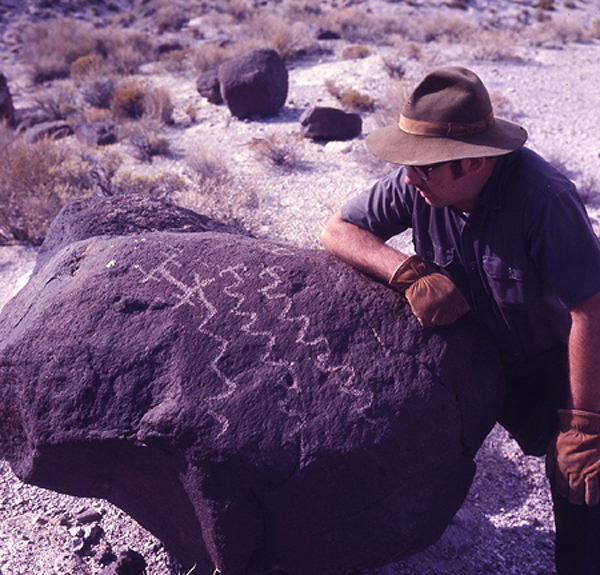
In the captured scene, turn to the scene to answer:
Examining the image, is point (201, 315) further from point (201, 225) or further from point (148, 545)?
point (201, 225)

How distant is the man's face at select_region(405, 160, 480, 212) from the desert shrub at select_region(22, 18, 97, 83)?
523 inches

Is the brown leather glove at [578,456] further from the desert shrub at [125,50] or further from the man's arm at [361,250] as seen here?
the desert shrub at [125,50]

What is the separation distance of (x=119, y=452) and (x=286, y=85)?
7.84 m

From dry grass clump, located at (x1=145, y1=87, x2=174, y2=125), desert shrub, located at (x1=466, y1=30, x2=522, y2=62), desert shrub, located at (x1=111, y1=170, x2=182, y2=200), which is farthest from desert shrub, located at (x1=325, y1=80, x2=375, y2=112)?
desert shrub, located at (x1=466, y1=30, x2=522, y2=62)

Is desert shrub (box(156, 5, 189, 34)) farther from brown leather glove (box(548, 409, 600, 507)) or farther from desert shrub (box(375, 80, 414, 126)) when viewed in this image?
brown leather glove (box(548, 409, 600, 507))

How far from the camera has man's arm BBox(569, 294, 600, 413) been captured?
1777 millimetres

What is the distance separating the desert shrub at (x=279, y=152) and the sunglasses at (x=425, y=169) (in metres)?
4.92

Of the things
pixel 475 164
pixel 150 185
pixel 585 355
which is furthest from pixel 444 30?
pixel 585 355

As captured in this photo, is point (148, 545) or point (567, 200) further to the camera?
point (148, 545)

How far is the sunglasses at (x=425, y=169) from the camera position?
185cm

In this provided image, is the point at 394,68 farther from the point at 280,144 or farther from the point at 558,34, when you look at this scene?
the point at 558,34

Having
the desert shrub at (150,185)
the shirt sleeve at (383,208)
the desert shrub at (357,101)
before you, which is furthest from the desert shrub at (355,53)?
the shirt sleeve at (383,208)

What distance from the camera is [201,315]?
1.99 metres

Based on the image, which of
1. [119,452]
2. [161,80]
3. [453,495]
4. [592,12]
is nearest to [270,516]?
[119,452]
